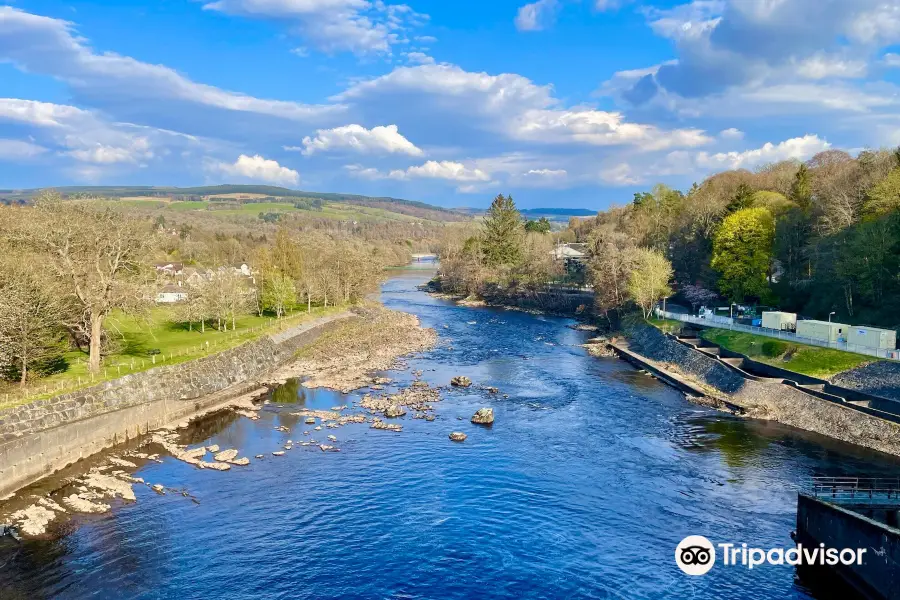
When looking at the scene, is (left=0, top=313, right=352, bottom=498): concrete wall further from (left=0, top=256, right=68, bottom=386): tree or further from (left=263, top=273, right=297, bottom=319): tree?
(left=263, top=273, right=297, bottom=319): tree

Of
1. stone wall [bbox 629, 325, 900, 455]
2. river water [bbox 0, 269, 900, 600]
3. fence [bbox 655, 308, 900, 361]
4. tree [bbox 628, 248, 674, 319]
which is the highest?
tree [bbox 628, 248, 674, 319]

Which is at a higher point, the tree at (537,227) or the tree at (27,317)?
the tree at (537,227)

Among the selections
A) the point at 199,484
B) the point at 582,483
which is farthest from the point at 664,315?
Result: the point at 199,484

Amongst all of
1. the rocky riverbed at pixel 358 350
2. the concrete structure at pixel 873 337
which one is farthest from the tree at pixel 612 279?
the concrete structure at pixel 873 337

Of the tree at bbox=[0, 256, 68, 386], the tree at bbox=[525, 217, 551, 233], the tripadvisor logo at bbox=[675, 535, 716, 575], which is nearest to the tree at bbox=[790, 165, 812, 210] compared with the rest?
the tripadvisor logo at bbox=[675, 535, 716, 575]

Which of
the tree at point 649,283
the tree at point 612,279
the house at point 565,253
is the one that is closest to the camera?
the tree at point 649,283

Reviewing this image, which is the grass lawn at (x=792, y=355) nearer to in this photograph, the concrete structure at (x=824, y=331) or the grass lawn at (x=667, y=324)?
the concrete structure at (x=824, y=331)
